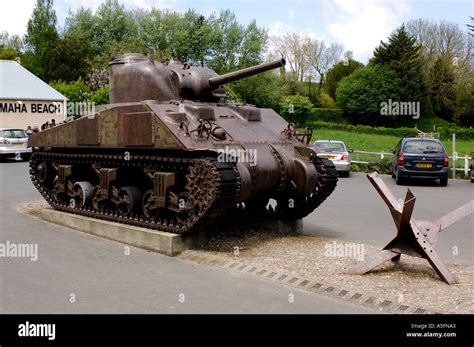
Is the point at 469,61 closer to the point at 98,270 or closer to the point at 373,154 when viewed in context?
the point at 373,154

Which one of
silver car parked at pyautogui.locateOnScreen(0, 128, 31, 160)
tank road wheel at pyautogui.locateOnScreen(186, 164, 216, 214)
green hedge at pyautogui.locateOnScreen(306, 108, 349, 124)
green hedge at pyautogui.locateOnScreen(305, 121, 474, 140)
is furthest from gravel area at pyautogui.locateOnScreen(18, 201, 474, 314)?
green hedge at pyautogui.locateOnScreen(306, 108, 349, 124)

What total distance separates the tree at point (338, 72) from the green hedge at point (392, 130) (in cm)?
1443

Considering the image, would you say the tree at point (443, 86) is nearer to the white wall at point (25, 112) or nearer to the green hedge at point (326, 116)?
the green hedge at point (326, 116)

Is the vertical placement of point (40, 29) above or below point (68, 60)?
above

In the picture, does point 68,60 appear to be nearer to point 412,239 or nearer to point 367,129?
point 367,129

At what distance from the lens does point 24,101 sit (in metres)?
38.5

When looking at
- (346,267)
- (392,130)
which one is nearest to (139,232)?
(346,267)

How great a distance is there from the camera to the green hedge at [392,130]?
44.0 m

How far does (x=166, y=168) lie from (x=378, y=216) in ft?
18.5

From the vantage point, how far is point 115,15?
58.9 metres

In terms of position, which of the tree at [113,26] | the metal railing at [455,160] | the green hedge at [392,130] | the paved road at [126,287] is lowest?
the paved road at [126,287]

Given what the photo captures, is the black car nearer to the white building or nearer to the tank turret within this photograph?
the tank turret

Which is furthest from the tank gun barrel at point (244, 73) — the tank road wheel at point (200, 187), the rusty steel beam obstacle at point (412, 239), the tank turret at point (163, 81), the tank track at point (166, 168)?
the rusty steel beam obstacle at point (412, 239)

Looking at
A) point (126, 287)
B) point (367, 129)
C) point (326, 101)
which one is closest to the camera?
point (126, 287)
